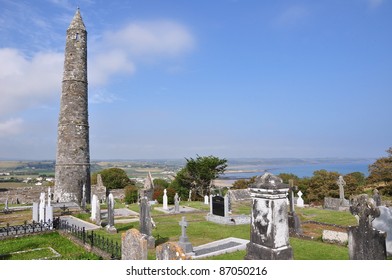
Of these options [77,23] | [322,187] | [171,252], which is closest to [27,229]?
[171,252]

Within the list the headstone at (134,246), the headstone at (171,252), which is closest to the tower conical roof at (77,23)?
the headstone at (134,246)

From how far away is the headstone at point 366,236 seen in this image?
6.38 metres

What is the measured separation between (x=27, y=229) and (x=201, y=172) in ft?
94.6

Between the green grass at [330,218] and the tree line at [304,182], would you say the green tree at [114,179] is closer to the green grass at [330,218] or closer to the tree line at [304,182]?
the tree line at [304,182]

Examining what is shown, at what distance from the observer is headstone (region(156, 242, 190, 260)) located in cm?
598

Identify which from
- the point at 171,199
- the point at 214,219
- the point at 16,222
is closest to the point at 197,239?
the point at 214,219

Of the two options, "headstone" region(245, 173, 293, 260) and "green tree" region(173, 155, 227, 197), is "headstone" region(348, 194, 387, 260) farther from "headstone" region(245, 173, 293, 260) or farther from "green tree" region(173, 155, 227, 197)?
"green tree" region(173, 155, 227, 197)

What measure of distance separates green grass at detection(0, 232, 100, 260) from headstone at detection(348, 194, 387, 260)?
7.90 metres

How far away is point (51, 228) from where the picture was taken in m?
15.4

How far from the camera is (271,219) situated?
5855 mm

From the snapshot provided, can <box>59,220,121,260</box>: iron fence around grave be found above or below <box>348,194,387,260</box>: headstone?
below

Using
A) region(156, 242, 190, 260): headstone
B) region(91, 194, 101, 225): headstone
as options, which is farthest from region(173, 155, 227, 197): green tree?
region(156, 242, 190, 260): headstone

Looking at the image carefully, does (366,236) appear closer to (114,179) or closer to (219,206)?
(219,206)
